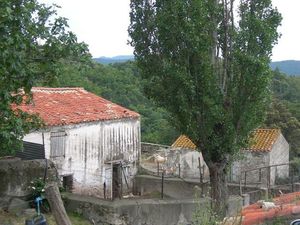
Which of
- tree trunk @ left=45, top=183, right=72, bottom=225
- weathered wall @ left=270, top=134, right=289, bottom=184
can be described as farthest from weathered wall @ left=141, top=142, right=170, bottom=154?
tree trunk @ left=45, top=183, right=72, bottom=225

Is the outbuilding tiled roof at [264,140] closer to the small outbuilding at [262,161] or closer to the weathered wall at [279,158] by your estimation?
the small outbuilding at [262,161]

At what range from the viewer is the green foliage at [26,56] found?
21.0ft

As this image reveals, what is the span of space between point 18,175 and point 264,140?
46.6 ft

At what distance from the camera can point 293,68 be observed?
135875 mm

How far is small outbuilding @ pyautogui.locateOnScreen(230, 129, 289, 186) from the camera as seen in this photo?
20.5 meters

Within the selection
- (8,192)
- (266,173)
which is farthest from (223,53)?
(266,173)

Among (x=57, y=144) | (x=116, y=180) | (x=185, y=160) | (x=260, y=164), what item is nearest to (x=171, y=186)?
(x=116, y=180)

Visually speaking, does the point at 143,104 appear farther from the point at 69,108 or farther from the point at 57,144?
the point at 57,144

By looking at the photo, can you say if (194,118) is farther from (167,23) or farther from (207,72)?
(167,23)

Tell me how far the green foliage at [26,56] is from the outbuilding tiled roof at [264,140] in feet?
46.6

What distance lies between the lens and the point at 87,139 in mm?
17781

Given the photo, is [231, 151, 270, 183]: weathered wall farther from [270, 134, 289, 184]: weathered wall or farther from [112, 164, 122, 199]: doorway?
[112, 164, 122, 199]: doorway

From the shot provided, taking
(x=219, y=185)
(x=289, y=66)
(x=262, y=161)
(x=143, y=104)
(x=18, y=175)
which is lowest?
(x=262, y=161)

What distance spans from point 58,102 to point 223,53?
27.5 feet
